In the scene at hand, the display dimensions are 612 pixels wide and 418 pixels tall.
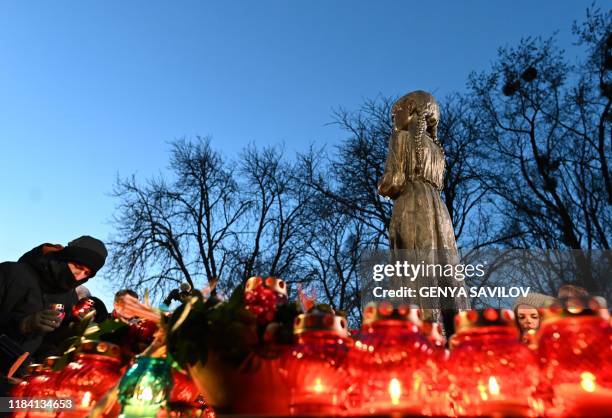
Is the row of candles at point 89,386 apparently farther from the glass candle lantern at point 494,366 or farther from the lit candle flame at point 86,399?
the glass candle lantern at point 494,366

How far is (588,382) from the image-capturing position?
1184 mm

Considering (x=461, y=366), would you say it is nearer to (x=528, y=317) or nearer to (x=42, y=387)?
(x=42, y=387)

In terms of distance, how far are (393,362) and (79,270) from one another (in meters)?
2.88

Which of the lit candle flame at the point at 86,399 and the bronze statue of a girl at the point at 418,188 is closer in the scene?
the lit candle flame at the point at 86,399

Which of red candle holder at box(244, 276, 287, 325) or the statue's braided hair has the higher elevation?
the statue's braided hair

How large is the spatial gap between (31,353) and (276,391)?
2496 millimetres

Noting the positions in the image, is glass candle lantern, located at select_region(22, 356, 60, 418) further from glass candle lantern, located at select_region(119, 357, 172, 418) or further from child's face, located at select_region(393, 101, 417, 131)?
child's face, located at select_region(393, 101, 417, 131)

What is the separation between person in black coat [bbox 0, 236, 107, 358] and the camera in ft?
11.3

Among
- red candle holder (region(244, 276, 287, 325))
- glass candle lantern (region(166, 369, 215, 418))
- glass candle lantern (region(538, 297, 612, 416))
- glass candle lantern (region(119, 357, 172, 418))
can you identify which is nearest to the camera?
glass candle lantern (region(538, 297, 612, 416))

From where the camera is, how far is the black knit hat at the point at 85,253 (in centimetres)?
351

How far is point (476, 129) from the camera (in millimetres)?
18891

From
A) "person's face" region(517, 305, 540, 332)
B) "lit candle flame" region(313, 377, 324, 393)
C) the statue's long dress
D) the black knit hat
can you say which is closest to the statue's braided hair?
the statue's long dress

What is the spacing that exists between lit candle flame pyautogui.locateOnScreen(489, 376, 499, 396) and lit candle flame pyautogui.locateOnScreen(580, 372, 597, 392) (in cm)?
→ 18

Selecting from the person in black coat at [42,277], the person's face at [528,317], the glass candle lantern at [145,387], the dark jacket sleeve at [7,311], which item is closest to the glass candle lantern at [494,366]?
the glass candle lantern at [145,387]
